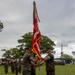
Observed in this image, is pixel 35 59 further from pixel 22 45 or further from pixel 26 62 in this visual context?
pixel 22 45

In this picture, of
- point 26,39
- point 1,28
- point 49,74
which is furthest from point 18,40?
point 49,74

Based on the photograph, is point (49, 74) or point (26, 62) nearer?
point (26, 62)

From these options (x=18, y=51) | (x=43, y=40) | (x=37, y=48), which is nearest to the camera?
(x=37, y=48)

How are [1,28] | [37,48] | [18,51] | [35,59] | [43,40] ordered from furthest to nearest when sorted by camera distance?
1. [43,40]
2. [18,51]
3. [1,28]
4. [37,48]
5. [35,59]

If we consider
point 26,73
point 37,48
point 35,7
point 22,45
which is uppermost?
point 22,45

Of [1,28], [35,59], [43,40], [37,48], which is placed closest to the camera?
[35,59]

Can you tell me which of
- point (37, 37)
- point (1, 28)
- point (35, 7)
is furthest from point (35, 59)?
point (1, 28)

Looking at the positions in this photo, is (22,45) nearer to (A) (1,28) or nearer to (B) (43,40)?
(B) (43,40)

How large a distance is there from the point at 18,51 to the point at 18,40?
9.15 meters

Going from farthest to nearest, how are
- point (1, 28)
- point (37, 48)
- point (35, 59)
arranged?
point (1, 28) < point (37, 48) < point (35, 59)

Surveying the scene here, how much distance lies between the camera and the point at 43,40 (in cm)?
11812

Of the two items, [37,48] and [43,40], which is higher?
[43,40]

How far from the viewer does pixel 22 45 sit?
378 feet

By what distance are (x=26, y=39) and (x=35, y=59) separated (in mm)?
99479
